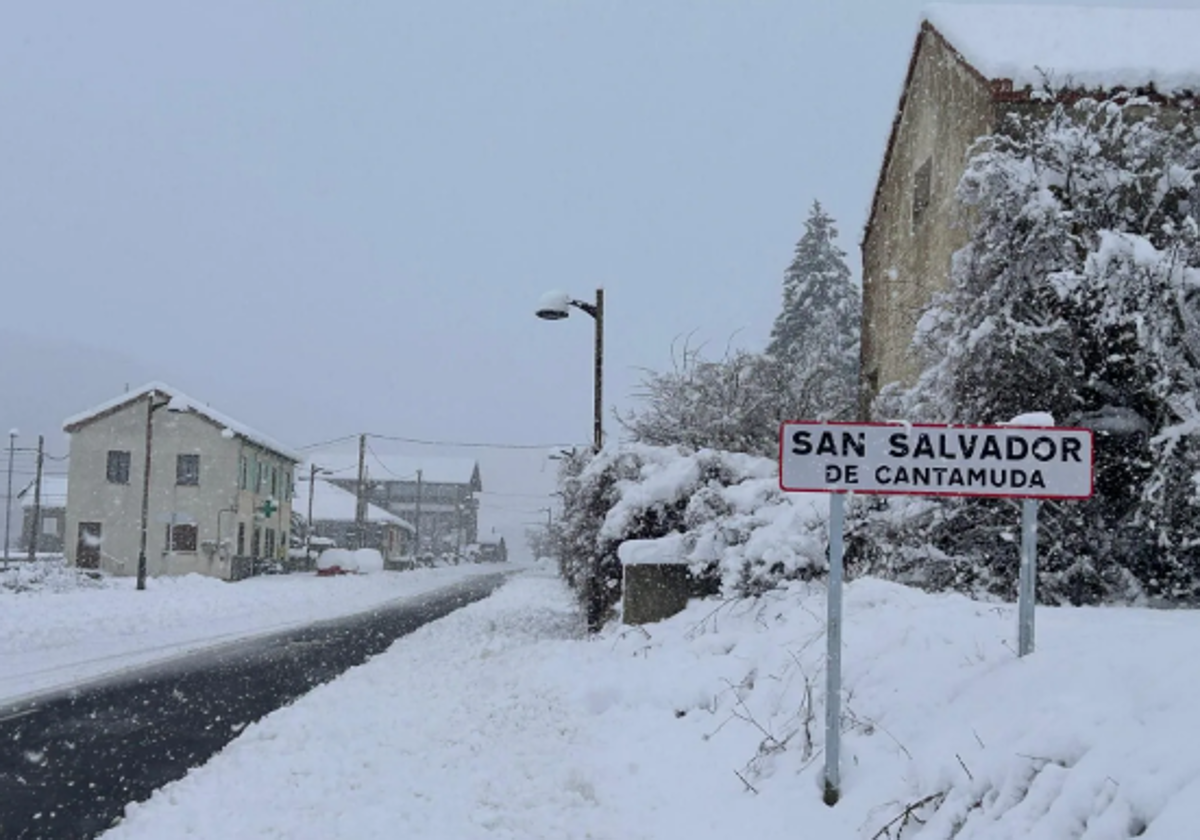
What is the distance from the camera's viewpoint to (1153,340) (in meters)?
10.2

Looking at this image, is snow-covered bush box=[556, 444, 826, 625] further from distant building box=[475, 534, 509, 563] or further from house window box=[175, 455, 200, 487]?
distant building box=[475, 534, 509, 563]

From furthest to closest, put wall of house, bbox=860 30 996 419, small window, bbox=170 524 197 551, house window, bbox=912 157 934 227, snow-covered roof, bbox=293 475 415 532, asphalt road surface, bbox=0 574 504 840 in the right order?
snow-covered roof, bbox=293 475 415 532
small window, bbox=170 524 197 551
house window, bbox=912 157 934 227
wall of house, bbox=860 30 996 419
asphalt road surface, bbox=0 574 504 840

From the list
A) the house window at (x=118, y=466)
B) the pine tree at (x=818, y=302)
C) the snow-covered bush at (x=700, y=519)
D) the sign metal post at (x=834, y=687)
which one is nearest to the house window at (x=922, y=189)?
the snow-covered bush at (x=700, y=519)

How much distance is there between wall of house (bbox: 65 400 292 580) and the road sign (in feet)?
160

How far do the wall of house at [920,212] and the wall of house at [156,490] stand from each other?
3791 centimetres

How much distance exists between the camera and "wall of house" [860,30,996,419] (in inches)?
655

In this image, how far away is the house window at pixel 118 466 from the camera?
170 ft

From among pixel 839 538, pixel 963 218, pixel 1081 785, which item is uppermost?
pixel 963 218

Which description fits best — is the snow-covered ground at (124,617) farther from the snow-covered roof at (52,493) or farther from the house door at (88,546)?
the snow-covered roof at (52,493)

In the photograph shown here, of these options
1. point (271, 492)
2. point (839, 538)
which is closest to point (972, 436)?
point (839, 538)

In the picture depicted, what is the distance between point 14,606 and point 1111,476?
21296mm

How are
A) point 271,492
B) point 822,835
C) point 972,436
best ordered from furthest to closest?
point 271,492 → point 972,436 → point 822,835

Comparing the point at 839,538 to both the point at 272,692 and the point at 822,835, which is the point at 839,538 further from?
the point at 272,692

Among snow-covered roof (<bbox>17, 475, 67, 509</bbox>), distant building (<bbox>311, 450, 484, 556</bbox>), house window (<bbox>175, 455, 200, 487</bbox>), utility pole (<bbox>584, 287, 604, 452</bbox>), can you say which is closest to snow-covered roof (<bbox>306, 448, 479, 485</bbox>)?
distant building (<bbox>311, 450, 484, 556</bbox>)
